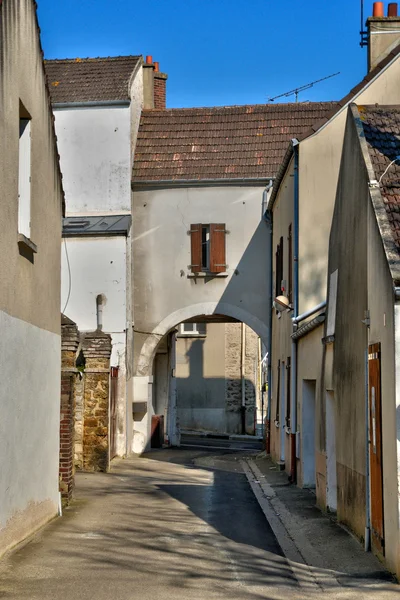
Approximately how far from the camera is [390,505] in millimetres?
8492

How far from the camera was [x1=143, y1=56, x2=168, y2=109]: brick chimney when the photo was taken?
1131 inches

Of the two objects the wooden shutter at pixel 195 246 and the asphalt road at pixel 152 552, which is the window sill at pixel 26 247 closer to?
the asphalt road at pixel 152 552

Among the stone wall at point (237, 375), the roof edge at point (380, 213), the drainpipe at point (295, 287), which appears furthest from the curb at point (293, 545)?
the stone wall at point (237, 375)

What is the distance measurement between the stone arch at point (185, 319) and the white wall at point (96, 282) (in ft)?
5.44

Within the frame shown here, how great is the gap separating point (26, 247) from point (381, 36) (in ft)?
49.1

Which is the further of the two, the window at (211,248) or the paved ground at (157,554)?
the window at (211,248)

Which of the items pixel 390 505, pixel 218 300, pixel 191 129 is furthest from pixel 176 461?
pixel 390 505

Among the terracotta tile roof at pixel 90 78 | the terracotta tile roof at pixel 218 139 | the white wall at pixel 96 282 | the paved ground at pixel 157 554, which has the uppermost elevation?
the terracotta tile roof at pixel 90 78

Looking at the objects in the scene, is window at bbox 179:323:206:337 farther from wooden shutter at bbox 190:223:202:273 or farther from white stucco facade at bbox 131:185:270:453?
wooden shutter at bbox 190:223:202:273

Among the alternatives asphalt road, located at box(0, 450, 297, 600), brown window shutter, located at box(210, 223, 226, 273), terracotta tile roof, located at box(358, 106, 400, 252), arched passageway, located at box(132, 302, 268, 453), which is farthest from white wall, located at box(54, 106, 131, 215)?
arched passageway, located at box(132, 302, 268, 453)

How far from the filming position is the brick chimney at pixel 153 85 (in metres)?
28.7

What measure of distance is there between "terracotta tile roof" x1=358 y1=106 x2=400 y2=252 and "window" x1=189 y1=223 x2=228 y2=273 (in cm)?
1399

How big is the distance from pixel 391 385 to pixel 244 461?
16394mm

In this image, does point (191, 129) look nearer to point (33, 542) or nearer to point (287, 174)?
point (287, 174)
